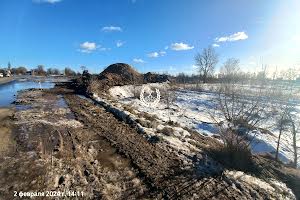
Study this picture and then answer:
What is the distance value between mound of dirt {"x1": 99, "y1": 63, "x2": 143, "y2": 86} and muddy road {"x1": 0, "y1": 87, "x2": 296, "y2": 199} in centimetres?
2666

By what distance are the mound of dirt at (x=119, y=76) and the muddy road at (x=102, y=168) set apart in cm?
2666

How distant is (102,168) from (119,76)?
119 ft

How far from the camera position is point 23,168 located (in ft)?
23.1

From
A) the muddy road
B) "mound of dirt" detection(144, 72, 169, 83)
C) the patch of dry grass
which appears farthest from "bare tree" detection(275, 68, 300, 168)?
"mound of dirt" detection(144, 72, 169, 83)

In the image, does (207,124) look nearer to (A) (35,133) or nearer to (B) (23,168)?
(A) (35,133)

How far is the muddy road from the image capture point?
6.08 meters

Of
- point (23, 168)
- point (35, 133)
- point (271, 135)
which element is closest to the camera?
point (23, 168)

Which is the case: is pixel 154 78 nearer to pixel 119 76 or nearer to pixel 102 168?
pixel 119 76

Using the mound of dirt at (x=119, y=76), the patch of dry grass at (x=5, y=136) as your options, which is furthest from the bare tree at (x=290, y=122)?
the mound of dirt at (x=119, y=76)

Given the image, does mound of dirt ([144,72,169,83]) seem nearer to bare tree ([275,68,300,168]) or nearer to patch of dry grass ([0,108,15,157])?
bare tree ([275,68,300,168])

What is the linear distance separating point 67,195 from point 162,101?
22262mm

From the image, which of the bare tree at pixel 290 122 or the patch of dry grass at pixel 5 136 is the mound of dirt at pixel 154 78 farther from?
the patch of dry grass at pixel 5 136

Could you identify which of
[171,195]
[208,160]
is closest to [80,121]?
[208,160]

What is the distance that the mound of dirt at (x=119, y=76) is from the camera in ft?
128
